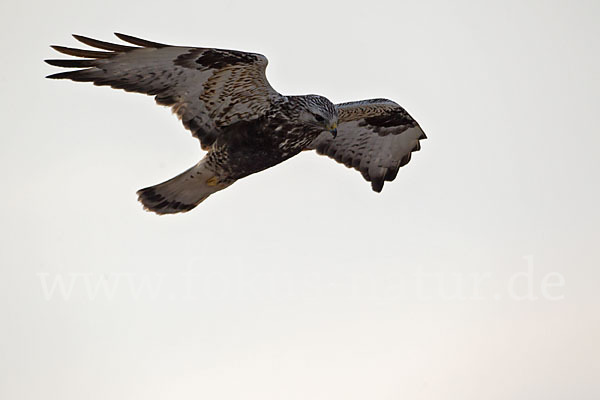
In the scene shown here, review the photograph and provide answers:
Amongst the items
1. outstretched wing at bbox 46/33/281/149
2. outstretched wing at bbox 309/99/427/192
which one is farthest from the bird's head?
outstretched wing at bbox 309/99/427/192

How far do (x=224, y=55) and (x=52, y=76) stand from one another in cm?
155

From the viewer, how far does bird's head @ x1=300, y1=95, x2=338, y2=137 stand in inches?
336

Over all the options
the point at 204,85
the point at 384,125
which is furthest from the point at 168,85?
the point at 384,125

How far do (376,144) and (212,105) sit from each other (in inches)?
93.6

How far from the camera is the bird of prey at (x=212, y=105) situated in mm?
8266

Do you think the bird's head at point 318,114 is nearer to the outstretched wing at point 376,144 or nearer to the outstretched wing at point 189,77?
the outstretched wing at point 189,77

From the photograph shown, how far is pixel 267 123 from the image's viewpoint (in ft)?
28.4

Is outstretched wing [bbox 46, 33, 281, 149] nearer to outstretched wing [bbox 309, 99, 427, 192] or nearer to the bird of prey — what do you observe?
the bird of prey

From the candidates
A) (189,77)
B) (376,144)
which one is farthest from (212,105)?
(376,144)

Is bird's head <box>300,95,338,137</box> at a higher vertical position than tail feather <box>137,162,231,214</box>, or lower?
higher

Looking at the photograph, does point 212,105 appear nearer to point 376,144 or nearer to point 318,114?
point 318,114

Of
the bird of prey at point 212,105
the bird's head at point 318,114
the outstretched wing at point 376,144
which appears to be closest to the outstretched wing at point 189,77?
the bird of prey at point 212,105

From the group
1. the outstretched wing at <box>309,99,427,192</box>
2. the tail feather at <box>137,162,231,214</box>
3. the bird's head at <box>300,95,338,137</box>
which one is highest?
the outstretched wing at <box>309,99,427,192</box>

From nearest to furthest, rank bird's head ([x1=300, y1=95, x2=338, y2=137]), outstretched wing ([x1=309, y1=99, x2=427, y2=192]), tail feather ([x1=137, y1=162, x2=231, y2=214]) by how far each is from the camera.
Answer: bird's head ([x1=300, y1=95, x2=338, y2=137]) → tail feather ([x1=137, y1=162, x2=231, y2=214]) → outstretched wing ([x1=309, y1=99, x2=427, y2=192])
